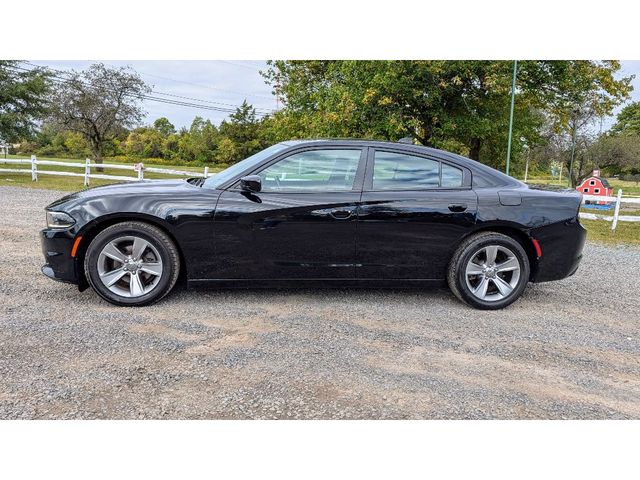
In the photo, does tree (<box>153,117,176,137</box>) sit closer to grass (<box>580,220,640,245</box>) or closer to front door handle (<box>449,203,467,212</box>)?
grass (<box>580,220,640,245</box>)

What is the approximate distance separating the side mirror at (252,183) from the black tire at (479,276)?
6.33ft

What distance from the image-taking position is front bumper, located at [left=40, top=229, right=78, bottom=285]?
4184 mm

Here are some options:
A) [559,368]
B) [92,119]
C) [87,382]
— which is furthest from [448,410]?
[92,119]

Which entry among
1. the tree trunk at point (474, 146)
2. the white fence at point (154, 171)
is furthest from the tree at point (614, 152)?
the white fence at point (154, 171)

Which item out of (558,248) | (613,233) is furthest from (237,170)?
(613,233)

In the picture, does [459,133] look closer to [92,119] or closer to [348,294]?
[348,294]

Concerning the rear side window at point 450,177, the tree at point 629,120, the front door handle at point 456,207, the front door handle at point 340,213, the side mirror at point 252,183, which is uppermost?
the tree at point 629,120

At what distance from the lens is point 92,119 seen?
119ft

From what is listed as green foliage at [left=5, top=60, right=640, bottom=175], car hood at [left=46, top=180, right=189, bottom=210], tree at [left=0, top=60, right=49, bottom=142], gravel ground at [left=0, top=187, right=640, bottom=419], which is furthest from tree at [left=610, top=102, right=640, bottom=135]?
car hood at [left=46, top=180, right=189, bottom=210]

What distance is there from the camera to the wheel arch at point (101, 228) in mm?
4211

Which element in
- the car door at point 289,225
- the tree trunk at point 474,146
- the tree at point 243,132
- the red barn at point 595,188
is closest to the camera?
the car door at point 289,225

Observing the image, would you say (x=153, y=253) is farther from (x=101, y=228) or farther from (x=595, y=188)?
(x=595, y=188)

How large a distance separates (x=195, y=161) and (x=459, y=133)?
40.8 meters

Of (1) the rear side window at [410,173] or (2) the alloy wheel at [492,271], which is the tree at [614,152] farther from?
(1) the rear side window at [410,173]
